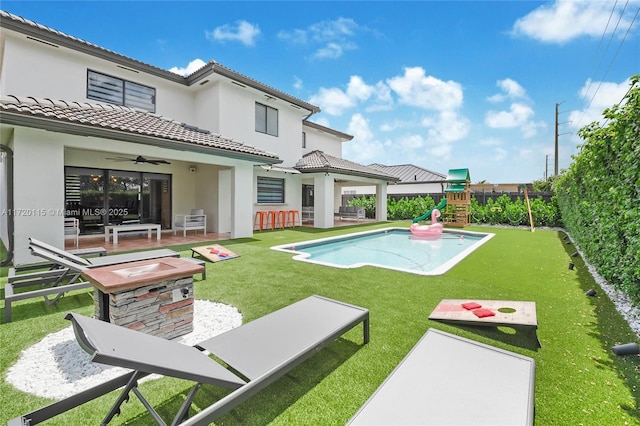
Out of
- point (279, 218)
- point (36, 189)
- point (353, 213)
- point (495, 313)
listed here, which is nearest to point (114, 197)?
point (36, 189)

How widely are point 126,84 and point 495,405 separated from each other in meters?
19.8

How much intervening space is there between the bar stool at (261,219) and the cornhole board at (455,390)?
53.9 feet

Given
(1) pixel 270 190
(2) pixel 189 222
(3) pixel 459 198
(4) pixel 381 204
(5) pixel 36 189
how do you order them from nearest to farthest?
1. (5) pixel 36 189
2. (2) pixel 189 222
3. (1) pixel 270 190
4. (3) pixel 459 198
5. (4) pixel 381 204

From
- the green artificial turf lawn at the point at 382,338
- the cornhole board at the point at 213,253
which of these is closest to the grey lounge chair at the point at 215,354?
the green artificial turf lawn at the point at 382,338

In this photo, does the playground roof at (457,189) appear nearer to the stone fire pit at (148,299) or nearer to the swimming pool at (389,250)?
the swimming pool at (389,250)

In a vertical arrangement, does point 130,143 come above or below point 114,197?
above

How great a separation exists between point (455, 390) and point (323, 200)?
1774 cm

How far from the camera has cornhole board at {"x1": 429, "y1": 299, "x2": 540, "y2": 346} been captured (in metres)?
4.50

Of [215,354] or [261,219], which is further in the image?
[261,219]

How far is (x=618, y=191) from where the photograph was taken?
5211mm

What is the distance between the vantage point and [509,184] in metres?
41.4

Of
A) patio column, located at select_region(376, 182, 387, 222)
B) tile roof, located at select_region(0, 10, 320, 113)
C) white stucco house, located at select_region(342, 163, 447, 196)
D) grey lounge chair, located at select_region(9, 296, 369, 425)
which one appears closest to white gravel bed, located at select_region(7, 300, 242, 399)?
grey lounge chair, located at select_region(9, 296, 369, 425)

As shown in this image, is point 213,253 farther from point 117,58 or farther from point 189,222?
point 117,58

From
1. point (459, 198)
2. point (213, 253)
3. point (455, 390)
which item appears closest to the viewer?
point (455, 390)
